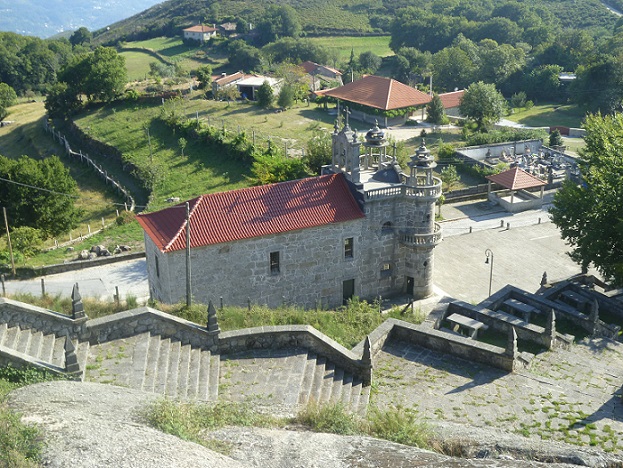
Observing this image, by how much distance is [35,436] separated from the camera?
41.8ft

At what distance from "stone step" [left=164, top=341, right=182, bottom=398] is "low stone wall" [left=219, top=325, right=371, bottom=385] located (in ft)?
4.60

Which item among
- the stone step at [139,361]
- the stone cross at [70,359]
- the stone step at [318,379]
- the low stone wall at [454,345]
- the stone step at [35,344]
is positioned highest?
the stone cross at [70,359]

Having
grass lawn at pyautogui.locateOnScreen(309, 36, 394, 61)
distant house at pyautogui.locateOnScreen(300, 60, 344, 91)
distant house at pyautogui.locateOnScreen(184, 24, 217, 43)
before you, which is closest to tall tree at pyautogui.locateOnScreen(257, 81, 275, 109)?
distant house at pyautogui.locateOnScreen(300, 60, 344, 91)

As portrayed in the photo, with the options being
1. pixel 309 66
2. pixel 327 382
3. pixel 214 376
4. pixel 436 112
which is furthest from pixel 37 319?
pixel 309 66

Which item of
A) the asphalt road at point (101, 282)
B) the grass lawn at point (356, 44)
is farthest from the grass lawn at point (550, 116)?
the asphalt road at point (101, 282)

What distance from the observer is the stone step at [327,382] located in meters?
19.9

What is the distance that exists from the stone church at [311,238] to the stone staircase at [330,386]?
10456 mm

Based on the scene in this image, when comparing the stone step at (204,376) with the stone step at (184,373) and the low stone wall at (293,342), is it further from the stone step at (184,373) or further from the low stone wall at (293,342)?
the low stone wall at (293,342)

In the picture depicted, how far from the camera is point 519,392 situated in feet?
69.6

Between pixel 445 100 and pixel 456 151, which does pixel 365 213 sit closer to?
pixel 456 151

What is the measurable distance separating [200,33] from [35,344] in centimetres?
12152

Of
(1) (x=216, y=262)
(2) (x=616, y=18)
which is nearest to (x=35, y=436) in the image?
(1) (x=216, y=262)

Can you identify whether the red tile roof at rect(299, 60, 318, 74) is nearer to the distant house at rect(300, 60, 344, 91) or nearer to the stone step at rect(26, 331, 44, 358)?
the distant house at rect(300, 60, 344, 91)

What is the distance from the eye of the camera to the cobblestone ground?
19.3 m
